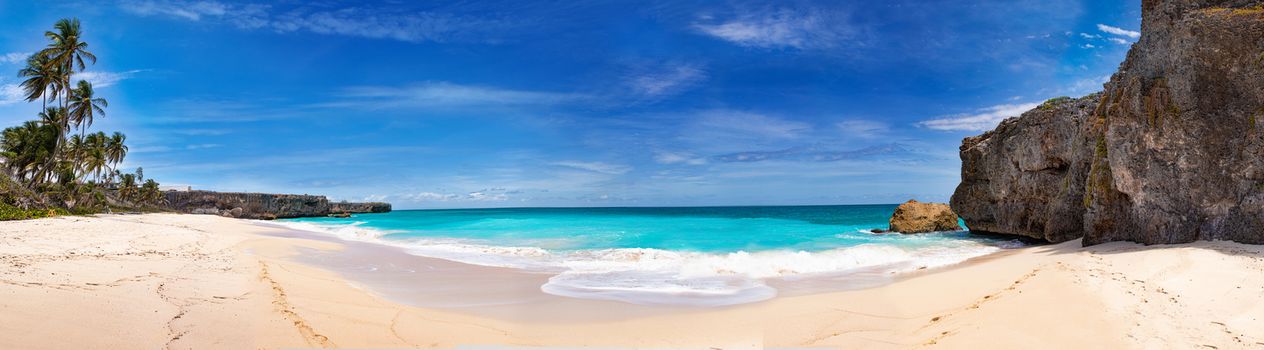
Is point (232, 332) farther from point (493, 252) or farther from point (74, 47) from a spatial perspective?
point (74, 47)

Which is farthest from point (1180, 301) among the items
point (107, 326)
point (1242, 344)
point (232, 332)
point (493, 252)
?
point (493, 252)

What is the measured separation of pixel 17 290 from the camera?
18.5 ft

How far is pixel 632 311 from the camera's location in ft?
25.5

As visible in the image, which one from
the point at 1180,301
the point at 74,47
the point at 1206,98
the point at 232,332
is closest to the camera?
the point at 232,332

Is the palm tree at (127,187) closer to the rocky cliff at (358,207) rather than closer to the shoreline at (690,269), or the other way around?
the rocky cliff at (358,207)

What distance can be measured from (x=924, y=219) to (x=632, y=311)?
924 inches

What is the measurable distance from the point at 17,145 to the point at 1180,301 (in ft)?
185

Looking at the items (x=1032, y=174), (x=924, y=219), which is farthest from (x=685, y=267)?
(x=924, y=219)

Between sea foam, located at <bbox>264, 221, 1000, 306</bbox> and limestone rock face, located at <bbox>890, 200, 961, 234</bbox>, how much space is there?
7197 millimetres

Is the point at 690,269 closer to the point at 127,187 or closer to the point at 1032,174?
the point at 1032,174

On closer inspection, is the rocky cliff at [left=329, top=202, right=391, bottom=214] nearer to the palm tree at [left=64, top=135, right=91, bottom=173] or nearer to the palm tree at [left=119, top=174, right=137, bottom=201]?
→ the palm tree at [left=119, top=174, right=137, bottom=201]

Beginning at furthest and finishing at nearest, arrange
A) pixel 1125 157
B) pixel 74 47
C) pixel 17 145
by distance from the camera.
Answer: pixel 17 145 < pixel 74 47 < pixel 1125 157

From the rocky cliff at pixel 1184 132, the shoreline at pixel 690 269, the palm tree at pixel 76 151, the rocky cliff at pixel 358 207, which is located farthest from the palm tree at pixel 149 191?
the rocky cliff at pixel 1184 132

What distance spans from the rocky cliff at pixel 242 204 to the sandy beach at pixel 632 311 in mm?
75843
